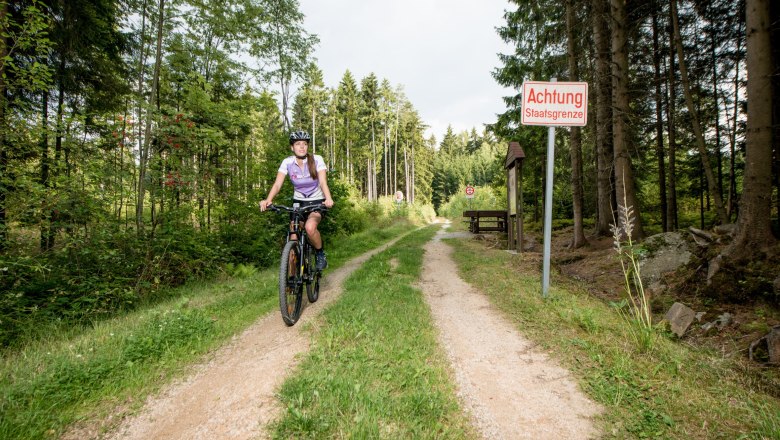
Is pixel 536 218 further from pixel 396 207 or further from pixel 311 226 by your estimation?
pixel 311 226

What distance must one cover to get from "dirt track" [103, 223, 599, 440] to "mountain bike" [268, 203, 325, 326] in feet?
0.89

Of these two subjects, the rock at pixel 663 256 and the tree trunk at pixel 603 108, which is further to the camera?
the tree trunk at pixel 603 108

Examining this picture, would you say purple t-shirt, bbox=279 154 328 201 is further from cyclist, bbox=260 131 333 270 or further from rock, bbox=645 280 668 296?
rock, bbox=645 280 668 296

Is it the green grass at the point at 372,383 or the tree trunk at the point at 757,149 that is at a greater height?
the tree trunk at the point at 757,149

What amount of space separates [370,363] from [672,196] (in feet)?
52.5

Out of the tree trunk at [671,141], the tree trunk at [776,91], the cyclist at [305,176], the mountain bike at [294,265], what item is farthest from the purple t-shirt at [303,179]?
the tree trunk at [671,141]

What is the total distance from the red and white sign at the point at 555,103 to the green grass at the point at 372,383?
3.55m

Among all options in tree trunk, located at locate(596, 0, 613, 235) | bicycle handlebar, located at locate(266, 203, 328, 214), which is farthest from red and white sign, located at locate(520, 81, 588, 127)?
tree trunk, located at locate(596, 0, 613, 235)

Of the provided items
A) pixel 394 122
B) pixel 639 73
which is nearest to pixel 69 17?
pixel 639 73

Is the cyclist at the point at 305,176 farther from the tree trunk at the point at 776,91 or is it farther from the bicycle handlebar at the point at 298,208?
the tree trunk at the point at 776,91

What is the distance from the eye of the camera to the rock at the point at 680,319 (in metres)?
4.24

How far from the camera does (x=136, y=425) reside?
7.73ft

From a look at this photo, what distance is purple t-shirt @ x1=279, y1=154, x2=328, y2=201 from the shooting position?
15.8 ft

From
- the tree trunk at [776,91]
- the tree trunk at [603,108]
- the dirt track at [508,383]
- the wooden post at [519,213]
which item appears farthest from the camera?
the tree trunk at [603,108]
